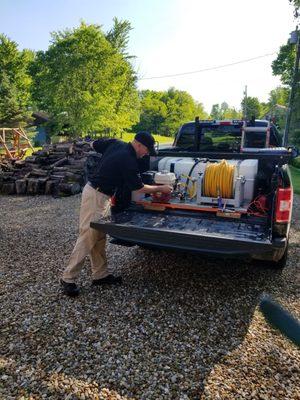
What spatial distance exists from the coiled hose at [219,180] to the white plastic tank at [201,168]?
0.11m

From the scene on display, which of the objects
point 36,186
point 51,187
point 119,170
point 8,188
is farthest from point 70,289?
point 8,188

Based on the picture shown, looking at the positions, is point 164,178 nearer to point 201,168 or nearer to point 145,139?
point 201,168

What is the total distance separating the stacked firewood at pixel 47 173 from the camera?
1096cm

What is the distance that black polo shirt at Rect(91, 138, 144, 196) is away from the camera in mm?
3994

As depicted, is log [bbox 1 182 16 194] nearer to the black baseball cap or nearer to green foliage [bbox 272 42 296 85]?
the black baseball cap

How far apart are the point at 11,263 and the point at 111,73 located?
23.2 m

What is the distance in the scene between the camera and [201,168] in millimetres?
4922

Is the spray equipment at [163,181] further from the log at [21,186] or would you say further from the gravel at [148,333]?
the log at [21,186]

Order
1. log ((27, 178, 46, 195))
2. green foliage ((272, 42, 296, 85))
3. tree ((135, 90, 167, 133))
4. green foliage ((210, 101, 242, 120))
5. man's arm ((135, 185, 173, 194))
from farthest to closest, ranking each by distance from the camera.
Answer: green foliage ((210, 101, 242, 120)), tree ((135, 90, 167, 133)), green foliage ((272, 42, 296, 85)), log ((27, 178, 46, 195)), man's arm ((135, 185, 173, 194))

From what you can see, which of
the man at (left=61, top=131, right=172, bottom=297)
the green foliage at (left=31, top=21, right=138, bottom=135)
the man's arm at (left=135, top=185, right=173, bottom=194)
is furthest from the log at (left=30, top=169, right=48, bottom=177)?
the green foliage at (left=31, top=21, right=138, bottom=135)

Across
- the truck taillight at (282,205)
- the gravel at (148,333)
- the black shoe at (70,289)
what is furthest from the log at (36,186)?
the truck taillight at (282,205)

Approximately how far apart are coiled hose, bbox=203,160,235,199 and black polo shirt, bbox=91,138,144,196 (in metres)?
0.97

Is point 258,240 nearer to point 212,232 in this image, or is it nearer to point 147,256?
point 212,232

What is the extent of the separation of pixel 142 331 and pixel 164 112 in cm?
6353
